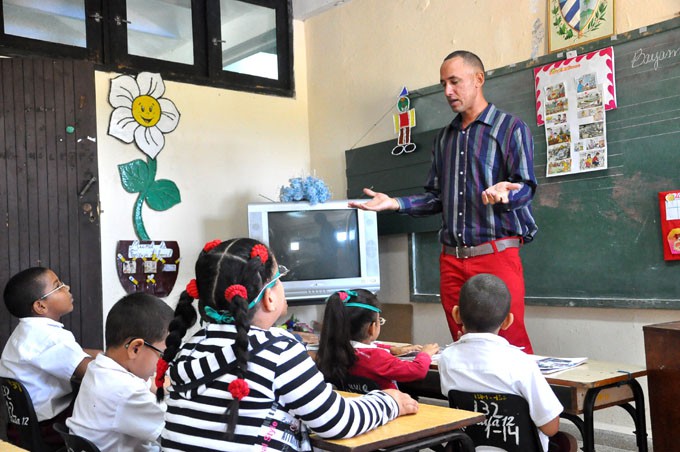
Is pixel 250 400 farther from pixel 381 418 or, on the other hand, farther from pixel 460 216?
pixel 460 216

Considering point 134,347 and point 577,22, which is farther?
point 577,22

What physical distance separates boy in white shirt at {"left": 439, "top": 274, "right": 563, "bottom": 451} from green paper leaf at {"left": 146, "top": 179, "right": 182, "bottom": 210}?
121 inches

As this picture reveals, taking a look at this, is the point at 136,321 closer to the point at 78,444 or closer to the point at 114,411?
the point at 114,411

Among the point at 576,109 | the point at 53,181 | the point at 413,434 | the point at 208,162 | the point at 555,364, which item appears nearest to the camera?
the point at 413,434

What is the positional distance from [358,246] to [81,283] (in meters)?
1.73

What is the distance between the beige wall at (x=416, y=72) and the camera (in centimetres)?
349

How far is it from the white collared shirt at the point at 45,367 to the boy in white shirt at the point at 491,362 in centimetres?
138

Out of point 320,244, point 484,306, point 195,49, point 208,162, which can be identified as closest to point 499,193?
point 484,306

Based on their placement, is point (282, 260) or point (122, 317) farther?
point (282, 260)

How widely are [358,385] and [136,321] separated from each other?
0.76m

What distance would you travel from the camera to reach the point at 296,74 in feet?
18.2

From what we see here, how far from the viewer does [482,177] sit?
2.93m

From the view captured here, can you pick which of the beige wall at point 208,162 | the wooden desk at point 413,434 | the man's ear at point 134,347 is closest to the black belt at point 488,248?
the wooden desk at point 413,434

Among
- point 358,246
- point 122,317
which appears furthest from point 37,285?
point 358,246
